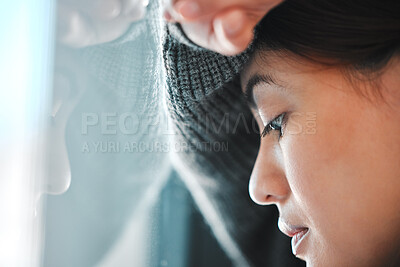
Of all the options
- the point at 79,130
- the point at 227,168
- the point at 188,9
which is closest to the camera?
the point at 188,9

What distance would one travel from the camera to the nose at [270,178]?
0.52 m

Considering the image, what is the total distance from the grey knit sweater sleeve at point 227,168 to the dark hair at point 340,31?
121mm

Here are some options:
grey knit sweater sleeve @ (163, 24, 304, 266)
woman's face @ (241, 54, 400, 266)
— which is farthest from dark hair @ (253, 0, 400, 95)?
grey knit sweater sleeve @ (163, 24, 304, 266)

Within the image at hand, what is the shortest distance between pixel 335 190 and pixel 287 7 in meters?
0.19

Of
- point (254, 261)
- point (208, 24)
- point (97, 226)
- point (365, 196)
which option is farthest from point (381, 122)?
point (254, 261)

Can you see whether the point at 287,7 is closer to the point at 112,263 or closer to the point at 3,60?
the point at 3,60

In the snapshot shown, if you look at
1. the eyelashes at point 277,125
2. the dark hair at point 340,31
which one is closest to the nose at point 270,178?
the eyelashes at point 277,125

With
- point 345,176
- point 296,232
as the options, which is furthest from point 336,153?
point 296,232

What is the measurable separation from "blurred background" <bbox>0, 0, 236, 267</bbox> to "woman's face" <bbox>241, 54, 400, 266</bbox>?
133 millimetres

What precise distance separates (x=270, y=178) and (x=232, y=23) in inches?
9.0

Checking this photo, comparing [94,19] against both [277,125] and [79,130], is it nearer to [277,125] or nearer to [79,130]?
[79,130]

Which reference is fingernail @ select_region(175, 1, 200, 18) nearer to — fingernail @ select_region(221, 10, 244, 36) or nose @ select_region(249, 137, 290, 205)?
fingernail @ select_region(221, 10, 244, 36)

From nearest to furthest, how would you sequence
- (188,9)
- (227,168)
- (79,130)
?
(188,9) < (79,130) < (227,168)

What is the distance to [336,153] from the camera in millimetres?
453
